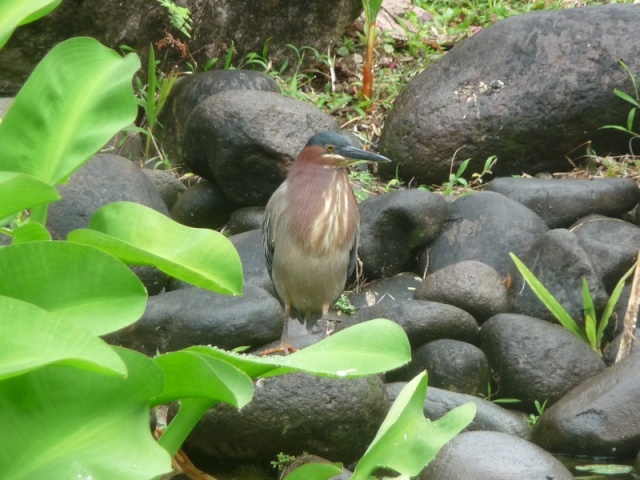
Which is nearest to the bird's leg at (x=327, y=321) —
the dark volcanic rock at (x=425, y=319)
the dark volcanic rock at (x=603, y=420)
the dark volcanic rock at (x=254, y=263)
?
the dark volcanic rock at (x=425, y=319)

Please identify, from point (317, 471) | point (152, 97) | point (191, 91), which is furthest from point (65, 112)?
point (191, 91)

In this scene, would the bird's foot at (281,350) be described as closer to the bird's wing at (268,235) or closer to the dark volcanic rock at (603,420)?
the bird's wing at (268,235)

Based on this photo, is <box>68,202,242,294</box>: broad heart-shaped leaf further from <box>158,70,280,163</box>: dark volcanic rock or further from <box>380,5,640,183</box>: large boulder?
<box>380,5,640,183</box>: large boulder

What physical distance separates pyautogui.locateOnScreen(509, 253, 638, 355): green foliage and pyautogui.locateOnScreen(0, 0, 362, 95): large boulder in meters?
3.49

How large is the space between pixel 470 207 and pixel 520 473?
312 cm

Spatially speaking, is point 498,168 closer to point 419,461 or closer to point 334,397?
point 334,397

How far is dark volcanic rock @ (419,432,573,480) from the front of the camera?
4.40m

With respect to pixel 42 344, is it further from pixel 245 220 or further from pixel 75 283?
pixel 245 220

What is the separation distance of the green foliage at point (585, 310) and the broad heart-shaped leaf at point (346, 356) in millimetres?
4008

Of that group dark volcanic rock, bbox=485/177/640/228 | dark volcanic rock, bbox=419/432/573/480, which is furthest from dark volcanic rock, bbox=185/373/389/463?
dark volcanic rock, bbox=485/177/640/228

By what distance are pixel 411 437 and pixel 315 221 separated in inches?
126

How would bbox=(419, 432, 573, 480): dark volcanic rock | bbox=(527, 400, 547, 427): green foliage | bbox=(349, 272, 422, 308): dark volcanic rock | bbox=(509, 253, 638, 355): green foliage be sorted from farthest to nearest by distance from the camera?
1. bbox=(349, 272, 422, 308): dark volcanic rock
2. bbox=(509, 253, 638, 355): green foliage
3. bbox=(527, 400, 547, 427): green foliage
4. bbox=(419, 432, 573, 480): dark volcanic rock

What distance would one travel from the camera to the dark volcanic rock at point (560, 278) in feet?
21.3

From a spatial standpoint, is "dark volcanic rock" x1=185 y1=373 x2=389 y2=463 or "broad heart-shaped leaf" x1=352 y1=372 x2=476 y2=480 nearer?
"broad heart-shaped leaf" x1=352 y1=372 x2=476 y2=480
